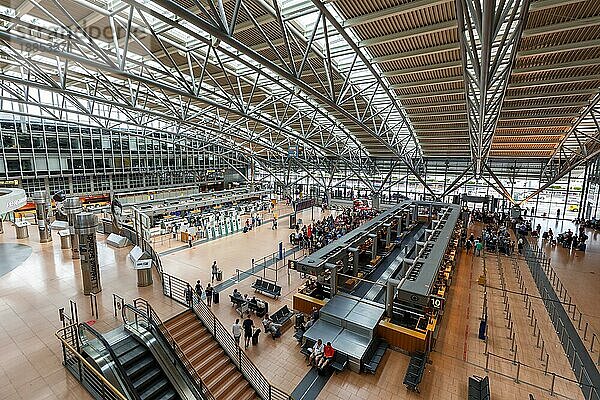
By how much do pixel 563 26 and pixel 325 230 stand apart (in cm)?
1926

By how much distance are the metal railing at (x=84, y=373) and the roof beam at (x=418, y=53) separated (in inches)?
514

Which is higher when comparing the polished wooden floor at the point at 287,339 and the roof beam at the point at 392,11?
the roof beam at the point at 392,11

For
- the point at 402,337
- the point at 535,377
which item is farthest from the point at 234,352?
the point at 535,377

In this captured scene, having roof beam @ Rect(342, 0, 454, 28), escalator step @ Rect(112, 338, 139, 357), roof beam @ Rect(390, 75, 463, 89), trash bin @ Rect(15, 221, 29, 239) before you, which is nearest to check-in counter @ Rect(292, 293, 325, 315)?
escalator step @ Rect(112, 338, 139, 357)

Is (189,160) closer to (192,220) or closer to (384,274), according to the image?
(192,220)

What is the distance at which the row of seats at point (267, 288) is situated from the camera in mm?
13277

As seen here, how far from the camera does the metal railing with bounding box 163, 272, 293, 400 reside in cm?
793

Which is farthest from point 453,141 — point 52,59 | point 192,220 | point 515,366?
point 52,59

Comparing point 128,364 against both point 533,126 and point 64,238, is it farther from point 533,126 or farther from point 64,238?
point 533,126

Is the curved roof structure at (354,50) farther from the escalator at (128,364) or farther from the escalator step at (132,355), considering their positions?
the escalator step at (132,355)

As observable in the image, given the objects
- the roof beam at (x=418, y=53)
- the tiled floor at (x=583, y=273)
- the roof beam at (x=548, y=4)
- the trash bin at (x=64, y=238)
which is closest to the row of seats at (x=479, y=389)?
the tiled floor at (x=583, y=273)

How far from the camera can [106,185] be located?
34.3 meters

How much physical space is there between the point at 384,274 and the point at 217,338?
1002cm

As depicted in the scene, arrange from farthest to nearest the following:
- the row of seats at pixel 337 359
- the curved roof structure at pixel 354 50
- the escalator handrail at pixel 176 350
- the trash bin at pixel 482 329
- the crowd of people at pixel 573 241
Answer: the crowd of people at pixel 573 241
the trash bin at pixel 482 329
the row of seats at pixel 337 359
the curved roof structure at pixel 354 50
the escalator handrail at pixel 176 350
